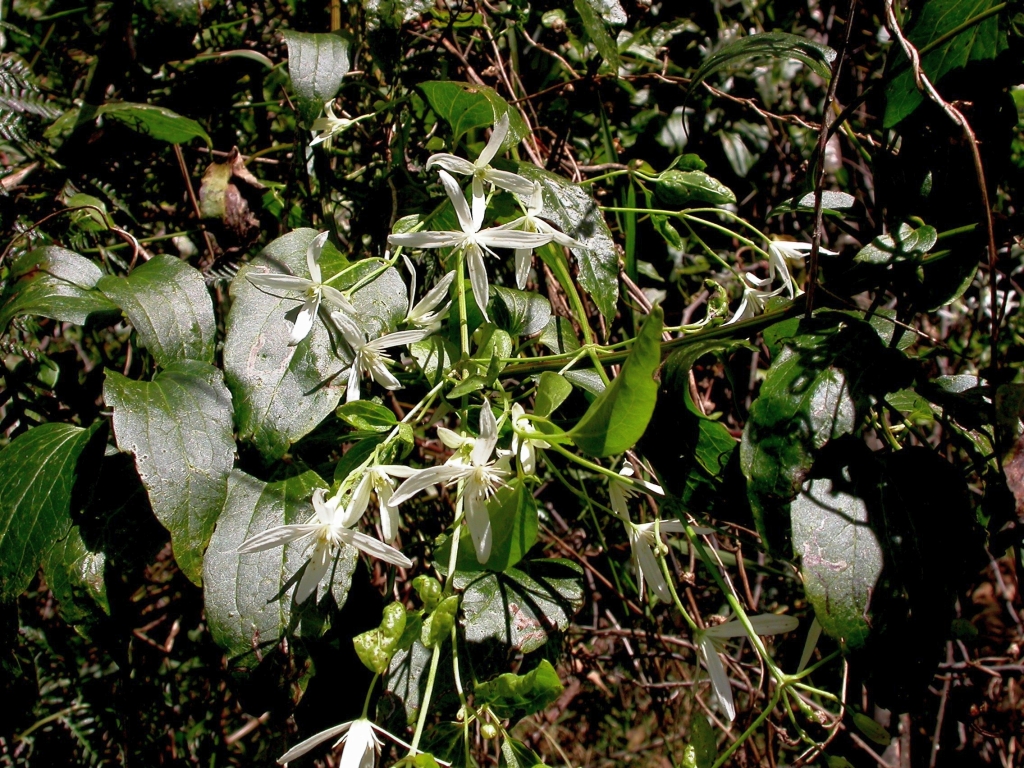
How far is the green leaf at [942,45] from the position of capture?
2.35 ft

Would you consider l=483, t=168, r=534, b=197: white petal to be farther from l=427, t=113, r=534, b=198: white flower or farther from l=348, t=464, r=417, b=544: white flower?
l=348, t=464, r=417, b=544: white flower

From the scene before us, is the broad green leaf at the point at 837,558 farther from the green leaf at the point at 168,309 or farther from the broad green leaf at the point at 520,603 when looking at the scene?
the green leaf at the point at 168,309

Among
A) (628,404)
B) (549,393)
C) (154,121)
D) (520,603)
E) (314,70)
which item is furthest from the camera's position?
(154,121)

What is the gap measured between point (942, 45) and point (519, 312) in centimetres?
53

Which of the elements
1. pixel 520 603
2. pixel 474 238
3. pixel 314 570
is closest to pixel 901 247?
pixel 474 238

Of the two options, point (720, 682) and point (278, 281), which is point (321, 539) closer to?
point (278, 281)

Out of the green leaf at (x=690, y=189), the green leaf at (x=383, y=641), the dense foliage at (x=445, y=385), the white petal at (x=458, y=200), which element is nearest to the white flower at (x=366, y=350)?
the dense foliage at (x=445, y=385)

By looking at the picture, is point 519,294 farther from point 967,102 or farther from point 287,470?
point 967,102

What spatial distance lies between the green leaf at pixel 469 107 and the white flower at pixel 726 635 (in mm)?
522

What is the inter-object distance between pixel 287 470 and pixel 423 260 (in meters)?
0.33

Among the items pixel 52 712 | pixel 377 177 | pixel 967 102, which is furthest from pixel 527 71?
pixel 52 712

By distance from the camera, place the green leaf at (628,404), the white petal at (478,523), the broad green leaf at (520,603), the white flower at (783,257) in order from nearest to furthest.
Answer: the green leaf at (628,404) → the white petal at (478,523) → the broad green leaf at (520,603) → the white flower at (783,257)

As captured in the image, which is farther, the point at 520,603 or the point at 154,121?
the point at 154,121

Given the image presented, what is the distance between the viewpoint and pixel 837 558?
22.6 inches
